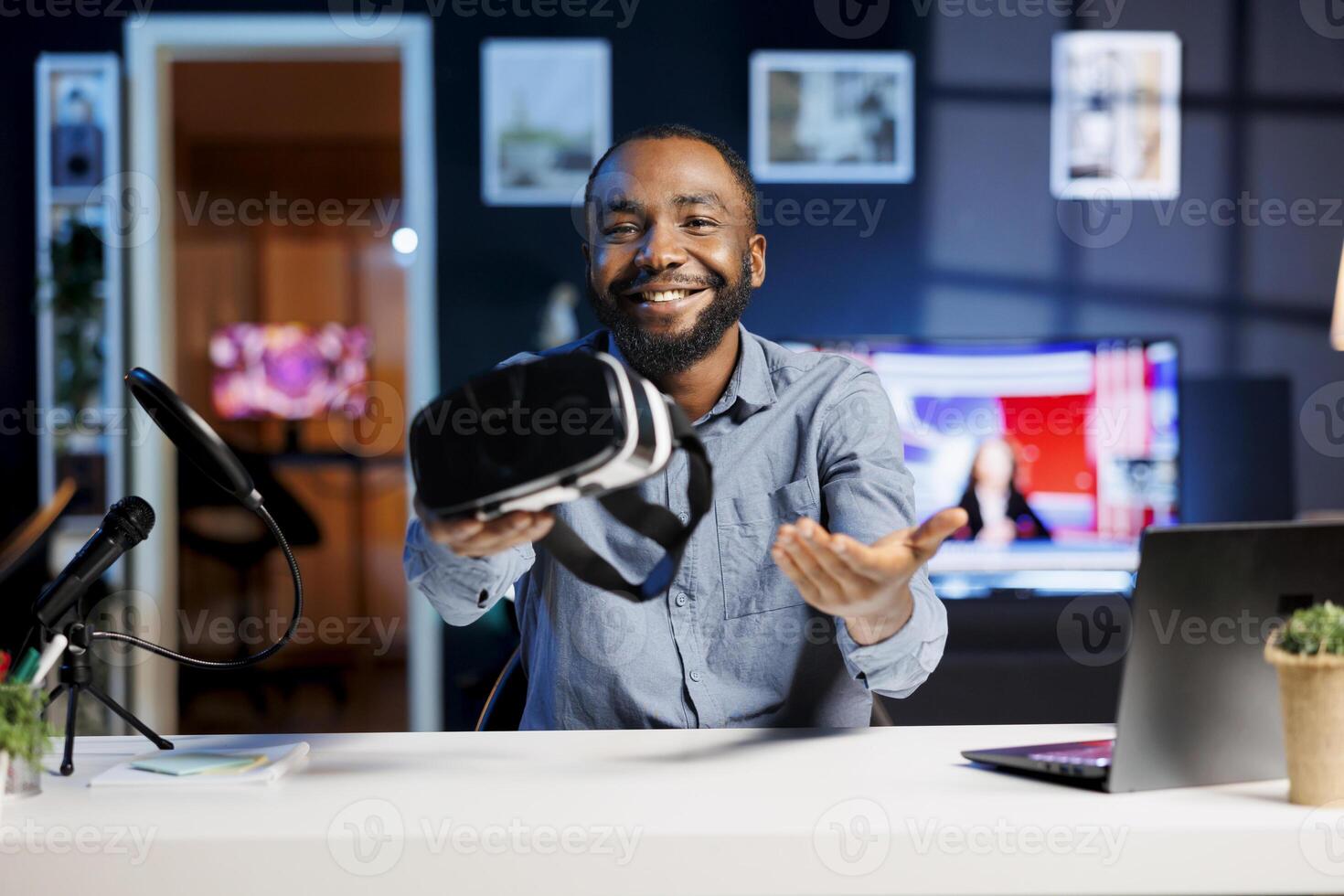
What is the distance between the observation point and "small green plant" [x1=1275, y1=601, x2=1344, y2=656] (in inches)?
36.2

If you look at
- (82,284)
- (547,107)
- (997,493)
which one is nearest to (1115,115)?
(997,493)

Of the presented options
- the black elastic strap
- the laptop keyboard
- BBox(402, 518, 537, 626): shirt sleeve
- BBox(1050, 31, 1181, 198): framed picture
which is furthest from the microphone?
BBox(1050, 31, 1181, 198): framed picture

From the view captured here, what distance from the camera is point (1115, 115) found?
360 cm

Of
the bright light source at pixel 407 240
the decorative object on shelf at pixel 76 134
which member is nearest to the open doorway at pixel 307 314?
the decorative object on shelf at pixel 76 134

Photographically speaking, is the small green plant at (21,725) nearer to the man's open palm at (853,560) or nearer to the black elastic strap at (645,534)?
the black elastic strap at (645,534)

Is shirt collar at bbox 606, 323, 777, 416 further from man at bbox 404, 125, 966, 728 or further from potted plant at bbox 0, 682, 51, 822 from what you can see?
potted plant at bbox 0, 682, 51, 822

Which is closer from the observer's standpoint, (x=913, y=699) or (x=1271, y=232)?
(x=913, y=699)

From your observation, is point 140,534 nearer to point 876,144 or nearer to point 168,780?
point 168,780

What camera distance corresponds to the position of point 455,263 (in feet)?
11.7

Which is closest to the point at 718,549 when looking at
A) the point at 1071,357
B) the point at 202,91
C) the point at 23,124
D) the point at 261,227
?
the point at 1071,357

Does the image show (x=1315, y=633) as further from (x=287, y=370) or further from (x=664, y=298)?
(x=287, y=370)

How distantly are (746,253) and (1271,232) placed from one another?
2742mm

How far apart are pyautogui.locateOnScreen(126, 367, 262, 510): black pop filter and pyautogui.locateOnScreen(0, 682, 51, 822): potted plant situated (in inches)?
9.1

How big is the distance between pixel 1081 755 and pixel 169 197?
3423 millimetres
